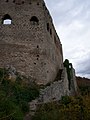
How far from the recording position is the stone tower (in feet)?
65.3

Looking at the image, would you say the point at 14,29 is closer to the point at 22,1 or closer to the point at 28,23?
the point at 28,23

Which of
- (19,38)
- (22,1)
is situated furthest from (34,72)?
(22,1)

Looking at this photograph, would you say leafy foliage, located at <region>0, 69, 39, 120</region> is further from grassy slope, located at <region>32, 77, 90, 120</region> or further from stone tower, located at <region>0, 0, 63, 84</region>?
stone tower, located at <region>0, 0, 63, 84</region>

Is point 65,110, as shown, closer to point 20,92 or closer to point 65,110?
point 65,110

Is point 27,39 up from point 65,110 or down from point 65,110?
up

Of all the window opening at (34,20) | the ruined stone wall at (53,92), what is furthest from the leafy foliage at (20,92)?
the window opening at (34,20)

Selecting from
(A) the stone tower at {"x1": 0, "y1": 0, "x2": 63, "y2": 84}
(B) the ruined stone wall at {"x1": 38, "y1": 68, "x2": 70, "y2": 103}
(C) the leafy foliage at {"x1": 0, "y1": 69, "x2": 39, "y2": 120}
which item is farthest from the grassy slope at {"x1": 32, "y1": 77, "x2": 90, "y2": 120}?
(A) the stone tower at {"x1": 0, "y1": 0, "x2": 63, "y2": 84}

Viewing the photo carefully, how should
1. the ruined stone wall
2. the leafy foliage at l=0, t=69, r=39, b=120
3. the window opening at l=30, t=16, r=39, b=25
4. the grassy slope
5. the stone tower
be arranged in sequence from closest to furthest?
the grassy slope → the leafy foliage at l=0, t=69, r=39, b=120 → the ruined stone wall → the stone tower → the window opening at l=30, t=16, r=39, b=25

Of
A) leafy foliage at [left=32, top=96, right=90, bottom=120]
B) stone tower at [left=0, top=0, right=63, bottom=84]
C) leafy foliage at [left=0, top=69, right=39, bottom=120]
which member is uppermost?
stone tower at [left=0, top=0, right=63, bottom=84]

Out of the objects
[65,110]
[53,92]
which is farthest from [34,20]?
[65,110]

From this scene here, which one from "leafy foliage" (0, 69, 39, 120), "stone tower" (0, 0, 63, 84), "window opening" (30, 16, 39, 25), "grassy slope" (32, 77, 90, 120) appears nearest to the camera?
"grassy slope" (32, 77, 90, 120)

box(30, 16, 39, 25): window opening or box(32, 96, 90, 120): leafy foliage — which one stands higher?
box(30, 16, 39, 25): window opening

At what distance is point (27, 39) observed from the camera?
20562 millimetres

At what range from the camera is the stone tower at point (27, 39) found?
19891 mm
